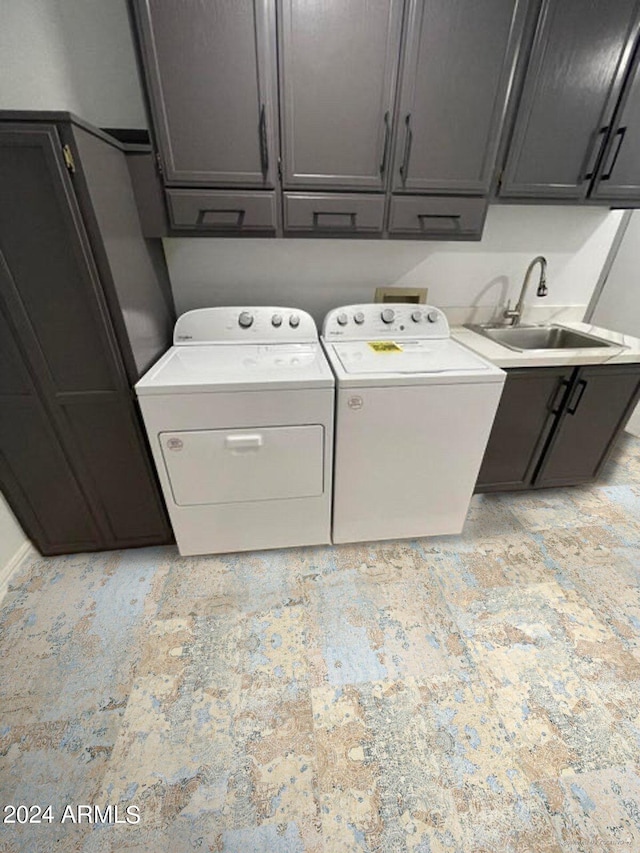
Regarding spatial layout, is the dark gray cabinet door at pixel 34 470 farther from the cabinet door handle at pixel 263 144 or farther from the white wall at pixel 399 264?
the cabinet door handle at pixel 263 144

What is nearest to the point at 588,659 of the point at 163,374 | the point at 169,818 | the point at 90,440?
the point at 169,818

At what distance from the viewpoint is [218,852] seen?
2.78 ft

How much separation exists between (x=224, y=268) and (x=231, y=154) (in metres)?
0.54

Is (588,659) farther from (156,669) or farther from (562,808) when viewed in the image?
(156,669)

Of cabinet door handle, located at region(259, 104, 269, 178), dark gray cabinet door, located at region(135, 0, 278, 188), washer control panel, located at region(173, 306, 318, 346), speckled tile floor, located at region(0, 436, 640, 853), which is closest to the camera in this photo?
speckled tile floor, located at region(0, 436, 640, 853)

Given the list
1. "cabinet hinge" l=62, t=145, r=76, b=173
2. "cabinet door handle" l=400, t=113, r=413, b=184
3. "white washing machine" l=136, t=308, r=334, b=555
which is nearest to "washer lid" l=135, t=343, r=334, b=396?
"white washing machine" l=136, t=308, r=334, b=555

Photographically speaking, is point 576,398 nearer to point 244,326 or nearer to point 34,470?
point 244,326

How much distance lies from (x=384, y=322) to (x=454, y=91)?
853 mm

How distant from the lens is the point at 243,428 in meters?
1.28

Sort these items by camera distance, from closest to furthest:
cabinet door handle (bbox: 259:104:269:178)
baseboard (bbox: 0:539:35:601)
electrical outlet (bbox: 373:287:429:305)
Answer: cabinet door handle (bbox: 259:104:269:178) < baseboard (bbox: 0:539:35:601) < electrical outlet (bbox: 373:287:429:305)

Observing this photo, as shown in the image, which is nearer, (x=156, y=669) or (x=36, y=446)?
(x=156, y=669)

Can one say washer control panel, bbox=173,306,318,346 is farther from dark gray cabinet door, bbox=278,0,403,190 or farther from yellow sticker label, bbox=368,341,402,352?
dark gray cabinet door, bbox=278,0,403,190

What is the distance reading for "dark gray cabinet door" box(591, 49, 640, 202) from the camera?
129 centimetres

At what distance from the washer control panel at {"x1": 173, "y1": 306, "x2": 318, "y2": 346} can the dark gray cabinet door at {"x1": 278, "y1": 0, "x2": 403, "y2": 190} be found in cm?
52
